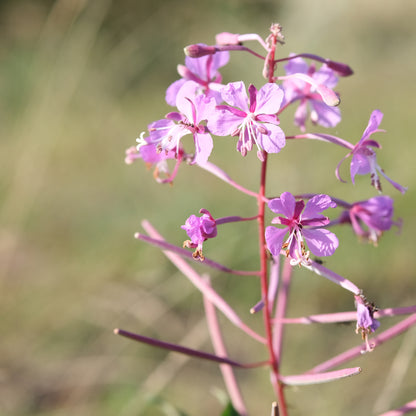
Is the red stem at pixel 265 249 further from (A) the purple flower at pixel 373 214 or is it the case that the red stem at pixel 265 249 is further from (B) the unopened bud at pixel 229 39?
(A) the purple flower at pixel 373 214

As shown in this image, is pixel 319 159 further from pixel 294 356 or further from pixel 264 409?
pixel 264 409

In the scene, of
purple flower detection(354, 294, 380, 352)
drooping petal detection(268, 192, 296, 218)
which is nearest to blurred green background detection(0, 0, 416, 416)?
purple flower detection(354, 294, 380, 352)

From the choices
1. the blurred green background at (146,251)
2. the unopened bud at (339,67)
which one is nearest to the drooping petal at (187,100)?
the unopened bud at (339,67)

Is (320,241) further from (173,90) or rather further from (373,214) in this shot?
(173,90)

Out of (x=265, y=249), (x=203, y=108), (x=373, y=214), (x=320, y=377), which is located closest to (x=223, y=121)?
(x=203, y=108)

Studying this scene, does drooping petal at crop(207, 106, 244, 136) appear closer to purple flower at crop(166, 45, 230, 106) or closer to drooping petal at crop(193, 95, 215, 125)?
drooping petal at crop(193, 95, 215, 125)
